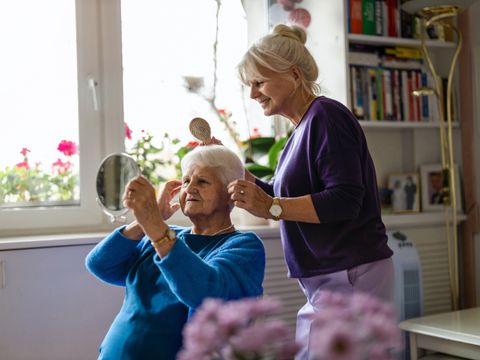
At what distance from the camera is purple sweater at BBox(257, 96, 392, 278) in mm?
1711

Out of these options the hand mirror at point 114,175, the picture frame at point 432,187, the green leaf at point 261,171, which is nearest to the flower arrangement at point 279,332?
the hand mirror at point 114,175

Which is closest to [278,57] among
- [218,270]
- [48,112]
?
[218,270]

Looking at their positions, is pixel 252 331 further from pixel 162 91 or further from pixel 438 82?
pixel 438 82

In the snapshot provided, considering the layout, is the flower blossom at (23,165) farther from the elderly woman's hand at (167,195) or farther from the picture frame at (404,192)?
the picture frame at (404,192)

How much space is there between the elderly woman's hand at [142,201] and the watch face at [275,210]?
35 cm

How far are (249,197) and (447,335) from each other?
1068mm

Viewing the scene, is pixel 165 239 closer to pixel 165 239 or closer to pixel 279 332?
pixel 165 239

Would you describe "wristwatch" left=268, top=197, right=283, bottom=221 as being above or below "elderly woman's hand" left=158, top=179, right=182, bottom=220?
below

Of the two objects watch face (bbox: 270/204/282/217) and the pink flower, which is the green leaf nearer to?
the pink flower

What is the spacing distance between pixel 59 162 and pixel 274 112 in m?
1.17

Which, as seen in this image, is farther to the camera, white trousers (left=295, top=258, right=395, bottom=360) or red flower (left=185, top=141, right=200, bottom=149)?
red flower (left=185, top=141, right=200, bottom=149)

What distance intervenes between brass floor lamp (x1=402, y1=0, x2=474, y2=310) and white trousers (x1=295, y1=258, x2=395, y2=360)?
134 centimetres

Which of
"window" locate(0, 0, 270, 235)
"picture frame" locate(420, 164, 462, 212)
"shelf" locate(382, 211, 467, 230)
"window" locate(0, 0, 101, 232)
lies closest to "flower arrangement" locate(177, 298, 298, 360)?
"window" locate(0, 0, 270, 235)

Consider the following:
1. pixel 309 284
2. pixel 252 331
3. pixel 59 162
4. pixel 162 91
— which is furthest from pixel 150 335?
pixel 162 91
